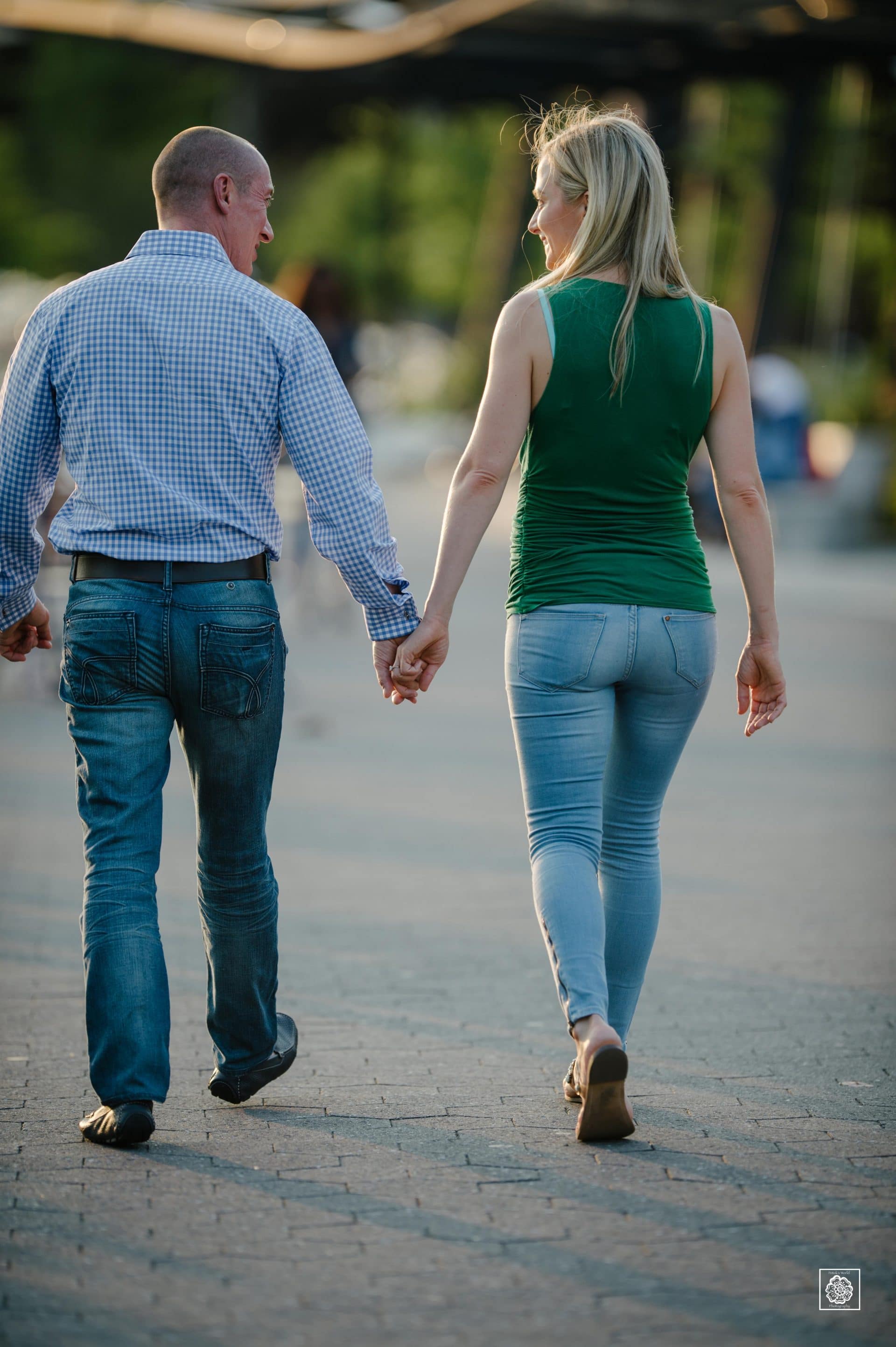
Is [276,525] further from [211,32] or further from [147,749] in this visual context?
[211,32]

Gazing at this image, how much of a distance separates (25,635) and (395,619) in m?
0.87

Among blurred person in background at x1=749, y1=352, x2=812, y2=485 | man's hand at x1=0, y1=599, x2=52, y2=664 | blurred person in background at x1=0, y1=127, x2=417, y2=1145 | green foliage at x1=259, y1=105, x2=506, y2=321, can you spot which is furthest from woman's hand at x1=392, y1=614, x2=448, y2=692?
green foliage at x1=259, y1=105, x2=506, y2=321

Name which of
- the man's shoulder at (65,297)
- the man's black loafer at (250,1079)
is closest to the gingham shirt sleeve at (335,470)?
the man's shoulder at (65,297)

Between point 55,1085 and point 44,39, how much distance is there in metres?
25.0

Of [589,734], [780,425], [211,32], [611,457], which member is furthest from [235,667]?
[211,32]

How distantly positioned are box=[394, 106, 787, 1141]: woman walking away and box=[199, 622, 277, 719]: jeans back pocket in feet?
1.31

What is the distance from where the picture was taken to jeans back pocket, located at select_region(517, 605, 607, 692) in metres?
3.51

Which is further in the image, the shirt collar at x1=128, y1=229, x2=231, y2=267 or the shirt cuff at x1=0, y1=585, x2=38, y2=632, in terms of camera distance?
the shirt cuff at x1=0, y1=585, x2=38, y2=632

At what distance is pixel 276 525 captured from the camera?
364 centimetres

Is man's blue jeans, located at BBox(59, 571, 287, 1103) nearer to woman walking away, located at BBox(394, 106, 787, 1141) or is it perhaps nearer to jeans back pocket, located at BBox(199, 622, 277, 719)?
jeans back pocket, located at BBox(199, 622, 277, 719)

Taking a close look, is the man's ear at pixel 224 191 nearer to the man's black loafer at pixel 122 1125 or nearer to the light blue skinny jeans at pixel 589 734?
the light blue skinny jeans at pixel 589 734

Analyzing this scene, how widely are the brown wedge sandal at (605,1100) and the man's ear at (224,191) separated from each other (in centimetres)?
193

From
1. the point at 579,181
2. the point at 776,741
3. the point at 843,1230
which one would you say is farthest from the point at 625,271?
the point at 776,741

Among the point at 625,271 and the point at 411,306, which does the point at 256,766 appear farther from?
the point at 411,306
